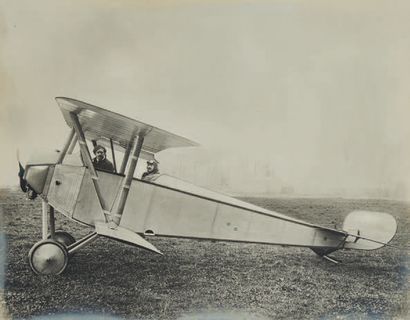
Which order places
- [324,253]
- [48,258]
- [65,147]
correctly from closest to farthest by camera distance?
[48,258], [65,147], [324,253]

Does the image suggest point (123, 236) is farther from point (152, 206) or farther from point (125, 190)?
point (152, 206)

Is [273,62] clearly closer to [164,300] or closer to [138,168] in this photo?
[138,168]

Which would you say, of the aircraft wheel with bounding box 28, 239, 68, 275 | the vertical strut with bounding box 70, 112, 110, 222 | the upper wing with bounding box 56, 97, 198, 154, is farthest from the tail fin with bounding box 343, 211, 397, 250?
the aircraft wheel with bounding box 28, 239, 68, 275

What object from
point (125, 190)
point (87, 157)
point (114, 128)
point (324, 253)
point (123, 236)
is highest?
point (114, 128)

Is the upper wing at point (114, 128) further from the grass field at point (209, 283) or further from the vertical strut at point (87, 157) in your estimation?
the grass field at point (209, 283)

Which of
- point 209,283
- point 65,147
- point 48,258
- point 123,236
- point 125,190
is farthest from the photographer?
point 209,283

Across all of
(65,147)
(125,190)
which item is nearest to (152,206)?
(125,190)

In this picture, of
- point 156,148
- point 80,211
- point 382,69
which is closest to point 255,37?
point 382,69
